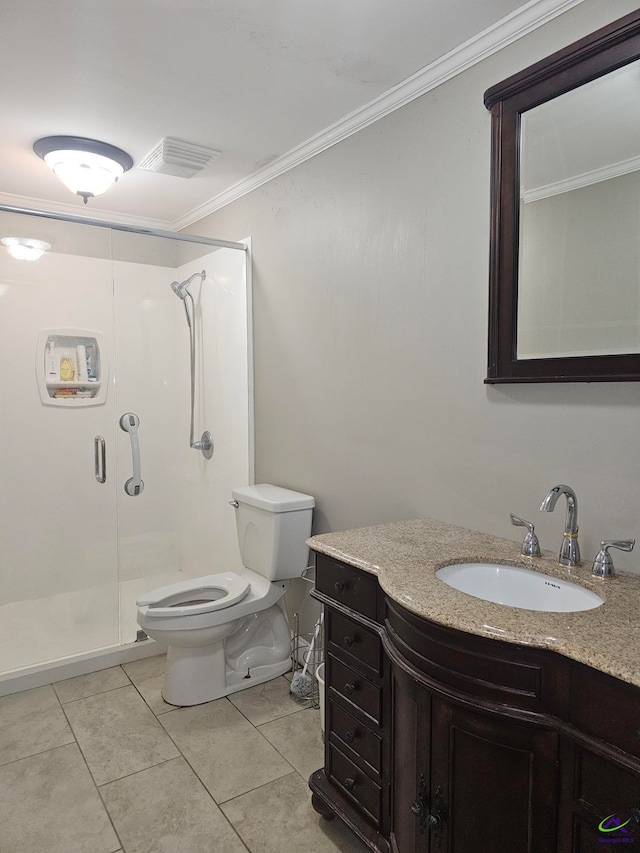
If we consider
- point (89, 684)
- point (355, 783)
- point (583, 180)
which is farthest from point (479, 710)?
point (89, 684)

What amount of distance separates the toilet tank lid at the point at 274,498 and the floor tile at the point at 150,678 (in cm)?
93

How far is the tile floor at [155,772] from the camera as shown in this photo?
177 centimetres

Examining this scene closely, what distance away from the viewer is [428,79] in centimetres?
202

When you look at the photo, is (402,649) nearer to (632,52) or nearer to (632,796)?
(632,796)

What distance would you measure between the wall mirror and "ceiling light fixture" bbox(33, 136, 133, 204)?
69.7 inches

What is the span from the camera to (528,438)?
1.75 metres

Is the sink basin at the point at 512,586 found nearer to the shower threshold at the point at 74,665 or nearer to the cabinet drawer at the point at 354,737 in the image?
the cabinet drawer at the point at 354,737

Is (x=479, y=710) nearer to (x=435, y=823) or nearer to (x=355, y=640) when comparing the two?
(x=435, y=823)

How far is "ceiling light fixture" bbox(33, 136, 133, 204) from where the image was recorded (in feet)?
8.54

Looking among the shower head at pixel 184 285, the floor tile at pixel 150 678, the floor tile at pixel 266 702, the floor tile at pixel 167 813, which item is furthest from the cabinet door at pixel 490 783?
the shower head at pixel 184 285

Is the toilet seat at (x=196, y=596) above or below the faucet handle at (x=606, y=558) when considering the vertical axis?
below

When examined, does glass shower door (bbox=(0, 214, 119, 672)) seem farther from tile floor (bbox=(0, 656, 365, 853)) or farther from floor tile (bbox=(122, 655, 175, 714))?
tile floor (bbox=(0, 656, 365, 853))

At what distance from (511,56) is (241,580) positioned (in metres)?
2.28

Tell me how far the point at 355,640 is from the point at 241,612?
0.99m
